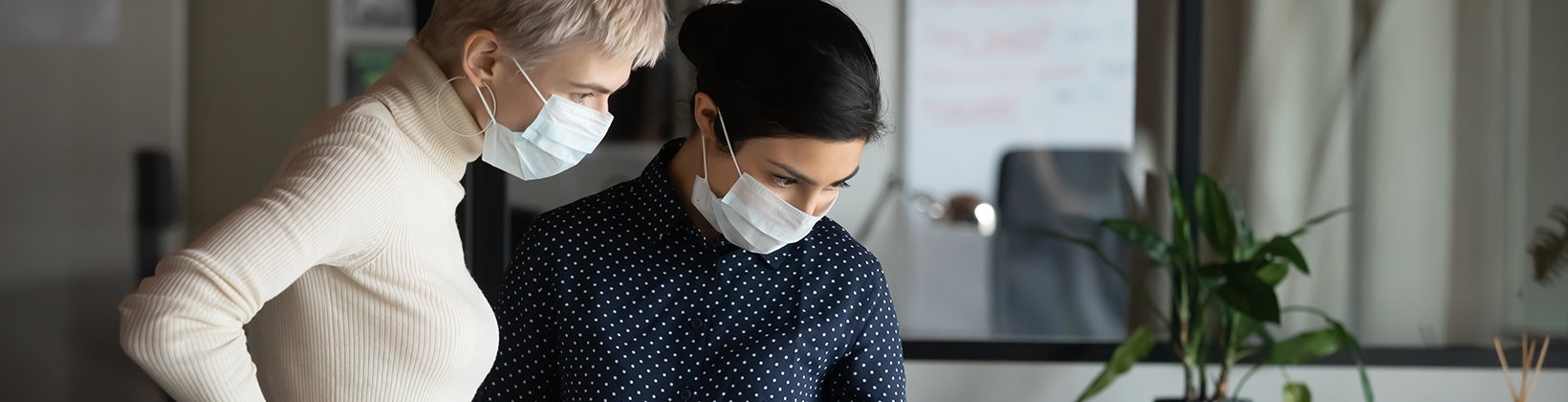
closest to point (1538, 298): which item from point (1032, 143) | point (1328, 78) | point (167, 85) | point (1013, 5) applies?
point (1328, 78)

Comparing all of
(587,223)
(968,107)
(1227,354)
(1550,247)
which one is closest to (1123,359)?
(1227,354)

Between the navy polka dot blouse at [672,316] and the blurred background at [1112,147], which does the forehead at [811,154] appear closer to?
the navy polka dot blouse at [672,316]

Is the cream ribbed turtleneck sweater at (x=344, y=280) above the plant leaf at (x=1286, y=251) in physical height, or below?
above

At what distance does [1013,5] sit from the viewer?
260 cm

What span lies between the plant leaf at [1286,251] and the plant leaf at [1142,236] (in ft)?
0.61

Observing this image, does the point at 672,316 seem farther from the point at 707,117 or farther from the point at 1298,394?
the point at 1298,394

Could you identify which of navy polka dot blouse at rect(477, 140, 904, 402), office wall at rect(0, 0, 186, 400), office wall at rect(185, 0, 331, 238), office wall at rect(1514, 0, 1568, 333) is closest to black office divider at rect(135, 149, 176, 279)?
office wall at rect(0, 0, 186, 400)

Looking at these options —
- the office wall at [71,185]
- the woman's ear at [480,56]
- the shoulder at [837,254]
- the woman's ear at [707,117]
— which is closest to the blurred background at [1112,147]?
the office wall at [71,185]

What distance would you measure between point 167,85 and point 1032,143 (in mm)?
1856

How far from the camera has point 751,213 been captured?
1301 mm

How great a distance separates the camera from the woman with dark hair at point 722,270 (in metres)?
1.27

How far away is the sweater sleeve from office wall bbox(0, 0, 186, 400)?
1.59 meters

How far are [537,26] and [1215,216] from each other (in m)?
1.73

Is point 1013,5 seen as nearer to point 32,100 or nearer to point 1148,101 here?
point 1148,101
